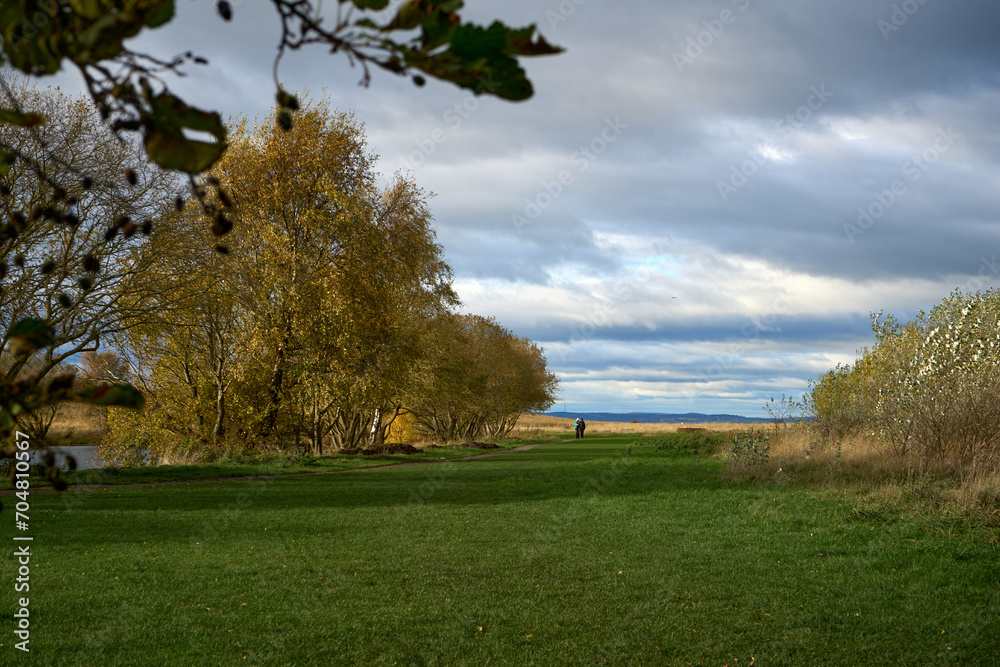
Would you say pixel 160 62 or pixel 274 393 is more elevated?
pixel 160 62

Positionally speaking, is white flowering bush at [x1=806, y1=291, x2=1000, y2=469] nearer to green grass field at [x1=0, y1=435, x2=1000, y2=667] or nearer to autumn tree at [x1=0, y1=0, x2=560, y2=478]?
green grass field at [x1=0, y1=435, x2=1000, y2=667]

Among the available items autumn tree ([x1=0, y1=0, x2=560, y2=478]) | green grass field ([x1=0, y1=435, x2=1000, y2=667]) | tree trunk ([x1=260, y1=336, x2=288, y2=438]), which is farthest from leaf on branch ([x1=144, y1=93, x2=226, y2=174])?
tree trunk ([x1=260, y1=336, x2=288, y2=438])

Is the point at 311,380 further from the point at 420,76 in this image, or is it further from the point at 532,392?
the point at 532,392

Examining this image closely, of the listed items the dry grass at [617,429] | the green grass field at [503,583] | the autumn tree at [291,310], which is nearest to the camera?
the green grass field at [503,583]

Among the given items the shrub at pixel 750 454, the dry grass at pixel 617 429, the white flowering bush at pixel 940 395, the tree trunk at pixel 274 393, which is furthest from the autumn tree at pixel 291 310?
the dry grass at pixel 617 429

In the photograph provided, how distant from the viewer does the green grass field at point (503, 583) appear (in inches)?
244

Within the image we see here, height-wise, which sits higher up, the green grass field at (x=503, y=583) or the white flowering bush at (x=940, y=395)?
the white flowering bush at (x=940, y=395)

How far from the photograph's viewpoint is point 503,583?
27.6 ft

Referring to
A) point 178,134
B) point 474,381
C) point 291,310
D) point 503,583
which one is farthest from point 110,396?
point 474,381

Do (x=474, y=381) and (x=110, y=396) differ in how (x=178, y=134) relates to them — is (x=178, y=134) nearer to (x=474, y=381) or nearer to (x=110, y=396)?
(x=110, y=396)

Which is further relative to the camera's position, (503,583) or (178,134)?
(503,583)

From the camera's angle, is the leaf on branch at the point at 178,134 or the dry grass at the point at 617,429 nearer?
the leaf on branch at the point at 178,134

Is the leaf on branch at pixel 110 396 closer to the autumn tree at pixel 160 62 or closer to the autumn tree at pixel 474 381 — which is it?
the autumn tree at pixel 160 62

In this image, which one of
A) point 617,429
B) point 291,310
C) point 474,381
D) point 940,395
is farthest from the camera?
point 617,429
